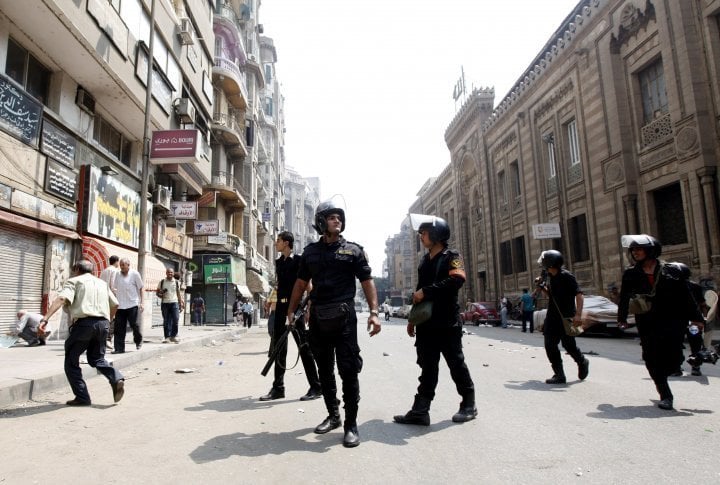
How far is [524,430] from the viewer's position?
388 centimetres

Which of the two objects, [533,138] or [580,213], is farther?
[533,138]

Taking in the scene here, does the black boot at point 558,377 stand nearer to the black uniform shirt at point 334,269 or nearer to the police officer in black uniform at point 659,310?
the police officer in black uniform at point 659,310

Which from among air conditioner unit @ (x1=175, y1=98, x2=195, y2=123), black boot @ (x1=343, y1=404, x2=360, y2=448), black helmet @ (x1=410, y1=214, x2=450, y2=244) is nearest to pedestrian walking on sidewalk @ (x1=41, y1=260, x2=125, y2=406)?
black boot @ (x1=343, y1=404, x2=360, y2=448)

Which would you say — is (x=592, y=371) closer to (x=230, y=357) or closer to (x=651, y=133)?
(x=230, y=357)

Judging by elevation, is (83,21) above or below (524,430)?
above

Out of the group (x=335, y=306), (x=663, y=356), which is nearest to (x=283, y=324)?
(x=335, y=306)

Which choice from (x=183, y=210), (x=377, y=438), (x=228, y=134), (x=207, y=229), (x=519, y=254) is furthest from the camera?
(x=519, y=254)

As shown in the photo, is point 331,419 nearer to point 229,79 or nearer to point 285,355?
point 285,355

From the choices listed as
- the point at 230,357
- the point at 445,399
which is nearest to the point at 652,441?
Result: the point at 445,399

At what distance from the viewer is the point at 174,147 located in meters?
15.7

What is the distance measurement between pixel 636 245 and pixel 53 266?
12.5 m

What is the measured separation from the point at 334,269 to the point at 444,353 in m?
1.29

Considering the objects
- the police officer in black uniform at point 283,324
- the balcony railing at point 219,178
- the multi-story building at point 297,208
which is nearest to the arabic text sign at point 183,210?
the balcony railing at point 219,178

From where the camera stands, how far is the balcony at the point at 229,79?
2819cm
